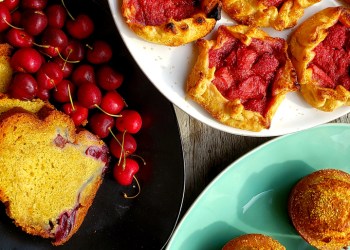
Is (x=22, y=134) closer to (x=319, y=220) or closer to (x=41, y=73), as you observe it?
(x=41, y=73)

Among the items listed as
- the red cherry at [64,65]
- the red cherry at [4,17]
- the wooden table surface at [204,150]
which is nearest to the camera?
the red cherry at [4,17]

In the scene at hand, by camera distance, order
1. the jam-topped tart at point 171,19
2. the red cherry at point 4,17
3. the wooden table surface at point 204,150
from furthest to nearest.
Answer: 1. the wooden table surface at point 204,150
2. the red cherry at point 4,17
3. the jam-topped tart at point 171,19

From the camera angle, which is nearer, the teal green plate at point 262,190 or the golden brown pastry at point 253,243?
the golden brown pastry at point 253,243

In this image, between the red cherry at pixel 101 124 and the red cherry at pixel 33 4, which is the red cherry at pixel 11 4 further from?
the red cherry at pixel 101 124

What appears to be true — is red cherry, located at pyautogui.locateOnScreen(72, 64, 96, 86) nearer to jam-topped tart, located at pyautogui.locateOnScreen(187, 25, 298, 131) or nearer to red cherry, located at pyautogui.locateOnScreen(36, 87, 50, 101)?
red cherry, located at pyautogui.locateOnScreen(36, 87, 50, 101)

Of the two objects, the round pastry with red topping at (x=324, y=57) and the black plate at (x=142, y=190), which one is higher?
the round pastry with red topping at (x=324, y=57)

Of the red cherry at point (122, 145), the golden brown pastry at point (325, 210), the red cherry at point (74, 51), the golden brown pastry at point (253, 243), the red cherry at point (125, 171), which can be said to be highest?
the red cherry at point (74, 51)

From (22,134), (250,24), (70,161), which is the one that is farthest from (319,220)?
(22,134)

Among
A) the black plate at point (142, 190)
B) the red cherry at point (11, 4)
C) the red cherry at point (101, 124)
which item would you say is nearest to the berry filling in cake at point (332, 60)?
the black plate at point (142, 190)

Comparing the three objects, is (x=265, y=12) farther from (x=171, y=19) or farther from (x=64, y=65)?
(x=64, y=65)
